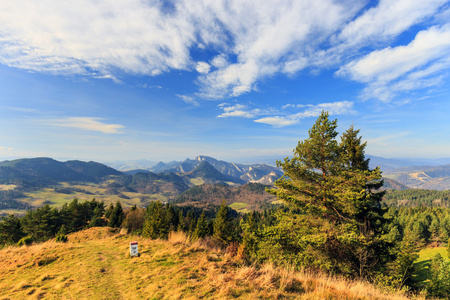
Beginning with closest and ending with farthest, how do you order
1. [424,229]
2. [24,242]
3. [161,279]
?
[161,279], [24,242], [424,229]

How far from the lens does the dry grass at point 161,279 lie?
7082 millimetres

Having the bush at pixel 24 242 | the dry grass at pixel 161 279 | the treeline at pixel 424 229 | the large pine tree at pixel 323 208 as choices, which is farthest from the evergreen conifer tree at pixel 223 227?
the treeline at pixel 424 229

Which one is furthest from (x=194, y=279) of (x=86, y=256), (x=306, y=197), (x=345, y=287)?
(x=306, y=197)

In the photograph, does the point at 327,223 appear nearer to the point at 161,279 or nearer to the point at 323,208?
the point at 323,208

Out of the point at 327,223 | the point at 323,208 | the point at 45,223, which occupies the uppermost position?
the point at 323,208

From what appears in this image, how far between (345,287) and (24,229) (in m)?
78.5

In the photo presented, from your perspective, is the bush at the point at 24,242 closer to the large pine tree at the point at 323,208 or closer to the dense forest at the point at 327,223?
the dense forest at the point at 327,223

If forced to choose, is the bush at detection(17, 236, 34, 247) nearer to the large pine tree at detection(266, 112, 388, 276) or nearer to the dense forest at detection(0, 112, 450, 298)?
the dense forest at detection(0, 112, 450, 298)

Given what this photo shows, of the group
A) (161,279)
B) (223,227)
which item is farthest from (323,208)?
(223,227)

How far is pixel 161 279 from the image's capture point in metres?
8.32

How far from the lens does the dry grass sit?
708 centimetres

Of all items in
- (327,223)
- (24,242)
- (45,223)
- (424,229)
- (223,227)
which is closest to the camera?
(327,223)

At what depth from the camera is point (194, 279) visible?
804 centimetres

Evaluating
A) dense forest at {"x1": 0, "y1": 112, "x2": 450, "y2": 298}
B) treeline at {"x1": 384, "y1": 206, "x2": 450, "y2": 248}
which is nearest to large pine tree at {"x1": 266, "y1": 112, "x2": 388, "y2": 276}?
dense forest at {"x1": 0, "y1": 112, "x2": 450, "y2": 298}
